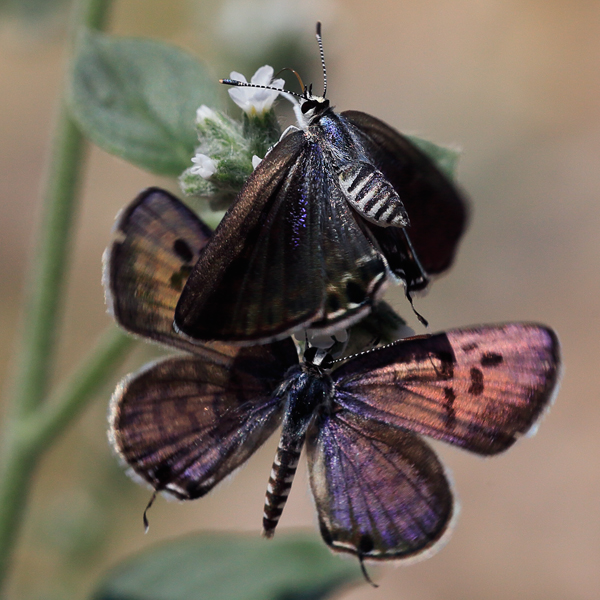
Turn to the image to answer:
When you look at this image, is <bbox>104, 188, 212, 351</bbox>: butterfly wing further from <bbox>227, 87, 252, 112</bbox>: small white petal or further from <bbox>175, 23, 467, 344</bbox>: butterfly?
<bbox>227, 87, 252, 112</bbox>: small white petal

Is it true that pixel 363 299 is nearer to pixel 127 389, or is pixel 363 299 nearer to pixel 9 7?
pixel 127 389

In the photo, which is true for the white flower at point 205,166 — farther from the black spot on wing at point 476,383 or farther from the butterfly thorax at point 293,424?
the black spot on wing at point 476,383

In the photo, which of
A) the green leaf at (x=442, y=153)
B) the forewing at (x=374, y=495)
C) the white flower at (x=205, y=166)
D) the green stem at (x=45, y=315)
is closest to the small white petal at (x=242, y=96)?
the white flower at (x=205, y=166)

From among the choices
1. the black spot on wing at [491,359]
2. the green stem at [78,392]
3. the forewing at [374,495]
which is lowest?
the green stem at [78,392]

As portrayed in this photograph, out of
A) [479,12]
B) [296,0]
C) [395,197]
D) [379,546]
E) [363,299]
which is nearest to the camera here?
[363,299]

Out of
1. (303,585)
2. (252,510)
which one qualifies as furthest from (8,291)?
(303,585)
